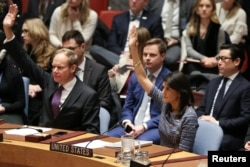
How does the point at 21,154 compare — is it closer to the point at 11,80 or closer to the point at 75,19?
the point at 11,80

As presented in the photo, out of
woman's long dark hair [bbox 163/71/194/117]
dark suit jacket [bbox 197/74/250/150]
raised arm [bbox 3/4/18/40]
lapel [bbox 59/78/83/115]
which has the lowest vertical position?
dark suit jacket [bbox 197/74/250/150]

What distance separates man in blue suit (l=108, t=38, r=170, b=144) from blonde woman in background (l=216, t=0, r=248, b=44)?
4.80ft

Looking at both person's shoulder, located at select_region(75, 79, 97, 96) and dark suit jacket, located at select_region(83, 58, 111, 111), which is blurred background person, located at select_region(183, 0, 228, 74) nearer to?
dark suit jacket, located at select_region(83, 58, 111, 111)

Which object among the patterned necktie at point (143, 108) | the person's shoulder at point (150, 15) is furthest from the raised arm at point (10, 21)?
the person's shoulder at point (150, 15)

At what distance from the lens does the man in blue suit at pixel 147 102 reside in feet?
17.0

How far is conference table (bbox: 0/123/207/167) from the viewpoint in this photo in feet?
12.2

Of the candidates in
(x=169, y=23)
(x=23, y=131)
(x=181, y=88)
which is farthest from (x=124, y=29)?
(x=23, y=131)

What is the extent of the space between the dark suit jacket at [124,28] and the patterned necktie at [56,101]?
77.3 inches

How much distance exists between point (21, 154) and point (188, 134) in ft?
3.51

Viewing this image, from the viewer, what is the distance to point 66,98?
189 inches

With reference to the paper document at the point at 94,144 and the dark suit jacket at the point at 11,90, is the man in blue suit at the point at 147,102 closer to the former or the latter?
the dark suit jacket at the point at 11,90

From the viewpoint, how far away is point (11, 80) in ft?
18.3

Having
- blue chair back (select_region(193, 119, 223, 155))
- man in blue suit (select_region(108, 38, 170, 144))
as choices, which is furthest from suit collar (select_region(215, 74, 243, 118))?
blue chair back (select_region(193, 119, 223, 155))

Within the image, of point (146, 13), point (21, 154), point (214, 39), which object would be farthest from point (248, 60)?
point (21, 154)
